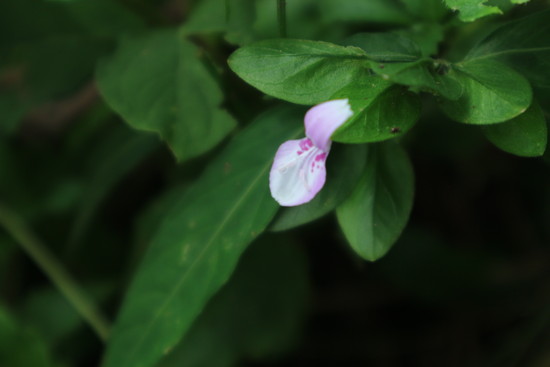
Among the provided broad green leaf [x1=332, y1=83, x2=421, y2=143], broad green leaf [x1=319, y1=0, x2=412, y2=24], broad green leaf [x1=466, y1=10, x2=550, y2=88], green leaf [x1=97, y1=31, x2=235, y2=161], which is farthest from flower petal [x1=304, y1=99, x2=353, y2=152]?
broad green leaf [x1=319, y1=0, x2=412, y2=24]

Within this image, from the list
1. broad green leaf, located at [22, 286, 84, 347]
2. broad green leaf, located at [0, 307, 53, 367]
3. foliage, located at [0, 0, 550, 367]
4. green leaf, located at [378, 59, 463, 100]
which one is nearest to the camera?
green leaf, located at [378, 59, 463, 100]

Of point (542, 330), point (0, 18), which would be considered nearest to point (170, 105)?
point (0, 18)

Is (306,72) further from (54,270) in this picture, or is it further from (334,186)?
(54,270)

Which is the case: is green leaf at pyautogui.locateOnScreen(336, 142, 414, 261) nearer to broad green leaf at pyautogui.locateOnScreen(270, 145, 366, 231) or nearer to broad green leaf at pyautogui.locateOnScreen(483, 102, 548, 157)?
broad green leaf at pyautogui.locateOnScreen(270, 145, 366, 231)

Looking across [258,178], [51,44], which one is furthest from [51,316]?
[258,178]

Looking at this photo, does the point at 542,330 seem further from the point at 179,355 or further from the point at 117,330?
the point at 117,330

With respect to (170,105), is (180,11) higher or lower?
lower
